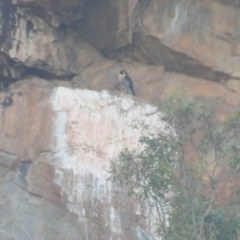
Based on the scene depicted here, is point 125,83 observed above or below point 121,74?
below

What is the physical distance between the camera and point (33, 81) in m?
14.6

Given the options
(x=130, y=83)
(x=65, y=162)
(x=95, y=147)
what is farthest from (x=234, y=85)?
(x=65, y=162)

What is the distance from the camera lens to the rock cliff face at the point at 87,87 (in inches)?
519

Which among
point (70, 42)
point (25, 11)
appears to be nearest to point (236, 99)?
point (70, 42)

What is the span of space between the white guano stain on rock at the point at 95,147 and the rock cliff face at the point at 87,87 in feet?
0.06

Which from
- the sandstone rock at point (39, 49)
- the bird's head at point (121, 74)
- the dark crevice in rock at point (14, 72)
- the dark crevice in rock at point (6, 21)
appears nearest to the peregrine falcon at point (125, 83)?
the bird's head at point (121, 74)

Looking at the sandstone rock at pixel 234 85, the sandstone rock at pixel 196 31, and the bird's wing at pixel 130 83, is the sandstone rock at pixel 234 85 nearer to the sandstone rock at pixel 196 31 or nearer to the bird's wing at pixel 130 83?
the sandstone rock at pixel 196 31

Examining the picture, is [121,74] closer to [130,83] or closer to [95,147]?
[130,83]

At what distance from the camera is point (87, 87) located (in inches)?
581

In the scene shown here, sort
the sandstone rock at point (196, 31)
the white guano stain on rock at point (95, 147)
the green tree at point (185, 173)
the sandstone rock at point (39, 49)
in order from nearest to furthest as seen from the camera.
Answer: the green tree at point (185, 173)
the white guano stain on rock at point (95, 147)
the sandstone rock at point (39, 49)
the sandstone rock at point (196, 31)

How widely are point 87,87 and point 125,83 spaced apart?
0.74 meters

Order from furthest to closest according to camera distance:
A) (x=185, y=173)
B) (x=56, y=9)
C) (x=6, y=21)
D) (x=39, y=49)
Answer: (x=39, y=49) → (x=6, y=21) → (x=56, y=9) → (x=185, y=173)

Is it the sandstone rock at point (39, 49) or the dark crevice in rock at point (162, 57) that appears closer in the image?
the sandstone rock at point (39, 49)

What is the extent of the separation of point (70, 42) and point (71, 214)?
3499 millimetres
